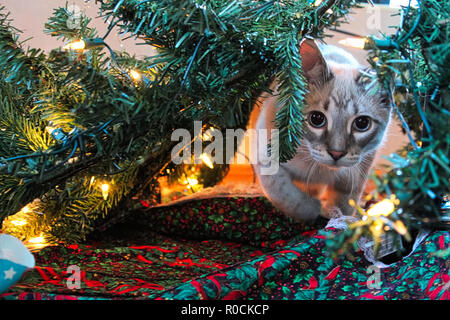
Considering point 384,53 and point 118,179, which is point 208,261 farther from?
point 384,53

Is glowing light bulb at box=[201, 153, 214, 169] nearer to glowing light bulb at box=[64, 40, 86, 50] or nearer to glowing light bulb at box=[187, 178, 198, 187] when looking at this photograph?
glowing light bulb at box=[187, 178, 198, 187]

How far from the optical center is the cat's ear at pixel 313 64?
53 centimetres

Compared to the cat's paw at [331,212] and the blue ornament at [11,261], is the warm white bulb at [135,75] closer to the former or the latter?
the blue ornament at [11,261]

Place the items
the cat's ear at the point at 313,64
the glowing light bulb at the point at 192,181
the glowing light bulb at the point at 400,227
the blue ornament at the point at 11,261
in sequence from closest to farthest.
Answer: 1. the glowing light bulb at the point at 400,227
2. the blue ornament at the point at 11,261
3. the cat's ear at the point at 313,64
4. the glowing light bulb at the point at 192,181

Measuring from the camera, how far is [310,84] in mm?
602

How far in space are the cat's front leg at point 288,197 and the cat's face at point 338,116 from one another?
4.2 inches

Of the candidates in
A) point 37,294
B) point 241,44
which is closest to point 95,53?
point 241,44

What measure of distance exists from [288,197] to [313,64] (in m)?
0.25

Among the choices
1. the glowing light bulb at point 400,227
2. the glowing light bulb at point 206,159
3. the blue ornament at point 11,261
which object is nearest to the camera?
the glowing light bulb at point 400,227

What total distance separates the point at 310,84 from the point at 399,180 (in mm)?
334

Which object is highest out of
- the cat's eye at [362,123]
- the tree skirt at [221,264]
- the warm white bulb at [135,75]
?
the warm white bulb at [135,75]

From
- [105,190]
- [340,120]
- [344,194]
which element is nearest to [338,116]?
[340,120]

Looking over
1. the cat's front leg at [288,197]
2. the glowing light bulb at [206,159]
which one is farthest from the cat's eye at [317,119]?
the glowing light bulb at [206,159]

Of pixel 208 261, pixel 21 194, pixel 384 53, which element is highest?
pixel 384 53
